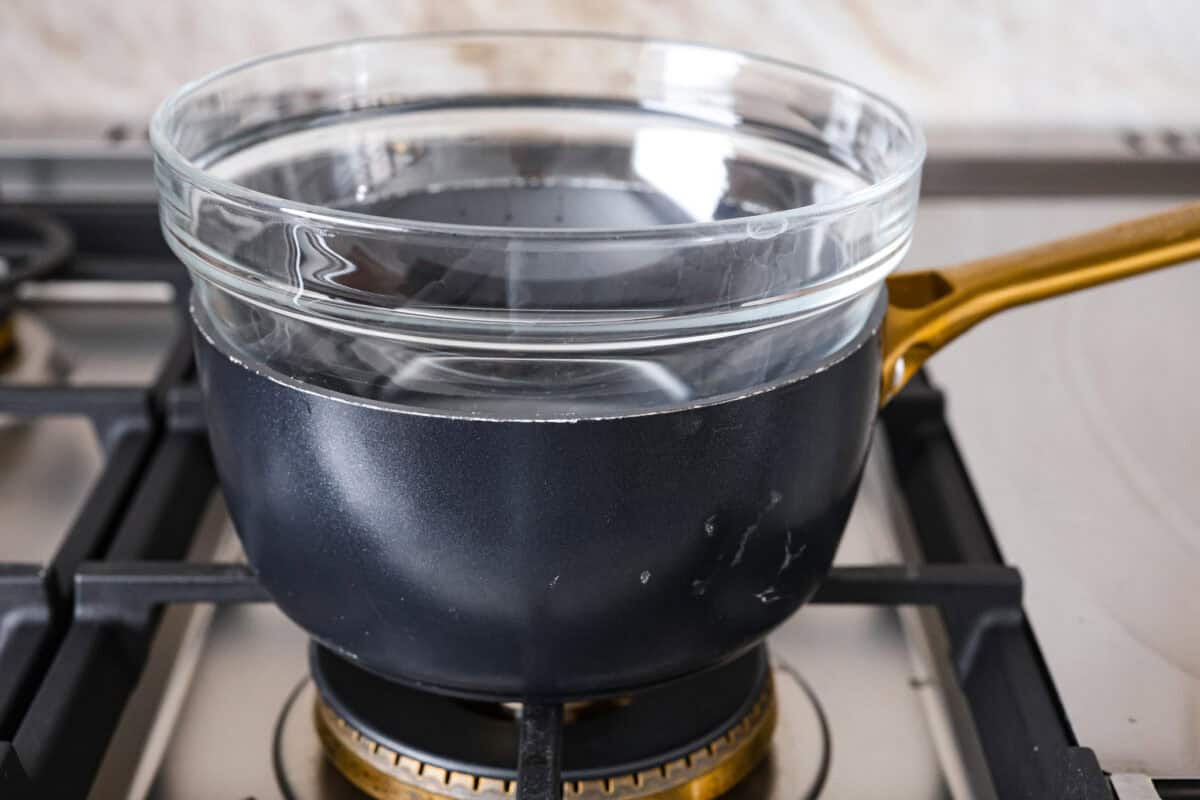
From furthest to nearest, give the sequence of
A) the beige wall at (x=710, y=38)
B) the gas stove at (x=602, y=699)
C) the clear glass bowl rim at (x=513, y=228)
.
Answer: the beige wall at (x=710, y=38), the gas stove at (x=602, y=699), the clear glass bowl rim at (x=513, y=228)

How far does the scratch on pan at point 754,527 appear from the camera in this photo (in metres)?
0.35

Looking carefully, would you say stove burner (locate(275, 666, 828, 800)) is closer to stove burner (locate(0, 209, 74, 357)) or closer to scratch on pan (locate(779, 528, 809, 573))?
scratch on pan (locate(779, 528, 809, 573))

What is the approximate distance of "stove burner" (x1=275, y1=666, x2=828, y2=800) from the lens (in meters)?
0.40

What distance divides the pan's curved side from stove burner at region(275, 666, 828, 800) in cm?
5

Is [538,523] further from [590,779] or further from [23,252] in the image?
[23,252]

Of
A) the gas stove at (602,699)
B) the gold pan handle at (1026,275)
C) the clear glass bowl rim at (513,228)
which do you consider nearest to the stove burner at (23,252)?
the gas stove at (602,699)

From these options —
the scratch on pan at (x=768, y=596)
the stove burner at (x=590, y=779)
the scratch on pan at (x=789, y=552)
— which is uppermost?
the scratch on pan at (x=789, y=552)

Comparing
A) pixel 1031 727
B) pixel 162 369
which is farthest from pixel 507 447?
pixel 162 369

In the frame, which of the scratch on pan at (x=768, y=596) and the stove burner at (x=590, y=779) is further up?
the scratch on pan at (x=768, y=596)

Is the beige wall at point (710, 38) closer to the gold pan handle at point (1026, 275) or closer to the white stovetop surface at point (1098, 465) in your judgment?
the white stovetop surface at point (1098, 465)

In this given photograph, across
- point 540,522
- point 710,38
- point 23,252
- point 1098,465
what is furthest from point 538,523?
point 710,38

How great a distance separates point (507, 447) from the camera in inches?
12.6

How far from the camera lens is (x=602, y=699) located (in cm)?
40

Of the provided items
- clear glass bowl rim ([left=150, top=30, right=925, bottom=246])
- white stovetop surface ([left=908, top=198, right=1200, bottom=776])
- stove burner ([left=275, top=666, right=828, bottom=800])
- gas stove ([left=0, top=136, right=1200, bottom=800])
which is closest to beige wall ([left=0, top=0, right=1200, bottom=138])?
white stovetop surface ([left=908, top=198, right=1200, bottom=776])
